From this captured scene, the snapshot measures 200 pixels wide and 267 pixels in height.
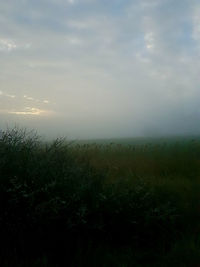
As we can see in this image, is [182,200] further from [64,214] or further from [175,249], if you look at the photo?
[64,214]

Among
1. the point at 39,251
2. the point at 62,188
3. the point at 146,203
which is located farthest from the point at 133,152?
the point at 39,251

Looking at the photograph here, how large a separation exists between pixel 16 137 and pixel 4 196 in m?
1.61

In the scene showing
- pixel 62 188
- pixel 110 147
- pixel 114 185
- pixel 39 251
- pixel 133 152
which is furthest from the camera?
pixel 110 147

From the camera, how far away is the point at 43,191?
5.12m

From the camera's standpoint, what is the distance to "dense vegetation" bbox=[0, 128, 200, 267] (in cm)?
482

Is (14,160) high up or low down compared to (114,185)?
up

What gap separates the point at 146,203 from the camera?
229 inches

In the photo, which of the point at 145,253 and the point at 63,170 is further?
the point at 63,170

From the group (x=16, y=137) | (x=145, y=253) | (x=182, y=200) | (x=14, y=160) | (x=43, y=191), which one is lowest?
(x=145, y=253)

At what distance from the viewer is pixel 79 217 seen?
5.01 metres

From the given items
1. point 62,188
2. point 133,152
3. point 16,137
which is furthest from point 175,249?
point 133,152

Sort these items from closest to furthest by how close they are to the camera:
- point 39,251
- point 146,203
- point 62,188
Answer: point 39,251
point 62,188
point 146,203

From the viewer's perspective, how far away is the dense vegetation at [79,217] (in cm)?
482

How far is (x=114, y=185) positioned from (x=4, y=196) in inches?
90.4
